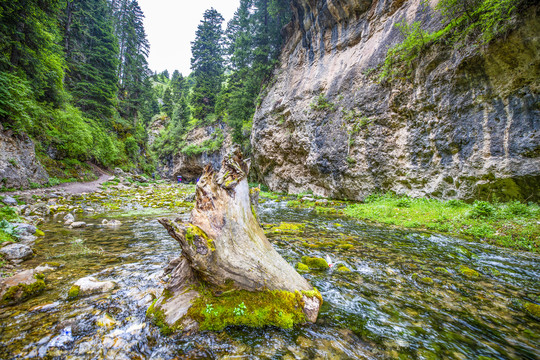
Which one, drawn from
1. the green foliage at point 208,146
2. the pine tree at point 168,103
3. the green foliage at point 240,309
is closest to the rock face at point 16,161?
the green foliage at point 240,309

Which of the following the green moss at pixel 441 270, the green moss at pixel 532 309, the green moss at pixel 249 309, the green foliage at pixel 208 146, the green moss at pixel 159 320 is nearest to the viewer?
the green moss at pixel 159 320

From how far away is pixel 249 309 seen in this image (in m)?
2.16

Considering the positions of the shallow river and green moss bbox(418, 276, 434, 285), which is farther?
green moss bbox(418, 276, 434, 285)

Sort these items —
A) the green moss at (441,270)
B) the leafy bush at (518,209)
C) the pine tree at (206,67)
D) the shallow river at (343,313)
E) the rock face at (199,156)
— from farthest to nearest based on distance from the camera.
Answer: the pine tree at (206,67) → the rock face at (199,156) → the leafy bush at (518,209) → the green moss at (441,270) → the shallow river at (343,313)

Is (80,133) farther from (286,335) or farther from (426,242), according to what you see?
(426,242)

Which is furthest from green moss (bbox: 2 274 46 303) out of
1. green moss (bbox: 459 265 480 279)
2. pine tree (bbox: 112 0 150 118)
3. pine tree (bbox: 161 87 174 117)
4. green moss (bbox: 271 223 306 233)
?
pine tree (bbox: 161 87 174 117)

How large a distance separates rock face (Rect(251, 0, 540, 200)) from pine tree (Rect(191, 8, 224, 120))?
55.7 ft

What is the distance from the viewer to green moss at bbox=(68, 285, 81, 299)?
2.53 meters

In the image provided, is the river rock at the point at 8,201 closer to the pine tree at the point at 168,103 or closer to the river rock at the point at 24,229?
the river rock at the point at 24,229

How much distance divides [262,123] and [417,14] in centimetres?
1226

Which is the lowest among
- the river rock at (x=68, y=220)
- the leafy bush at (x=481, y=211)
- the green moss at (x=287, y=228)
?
the green moss at (x=287, y=228)

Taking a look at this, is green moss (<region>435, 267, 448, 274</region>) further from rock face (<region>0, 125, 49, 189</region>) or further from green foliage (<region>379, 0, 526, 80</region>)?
rock face (<region>0, 125, 49, 189</region>)

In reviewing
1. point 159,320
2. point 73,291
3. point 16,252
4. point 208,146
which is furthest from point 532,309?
point 208,146

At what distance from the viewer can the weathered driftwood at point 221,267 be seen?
2.16 m
